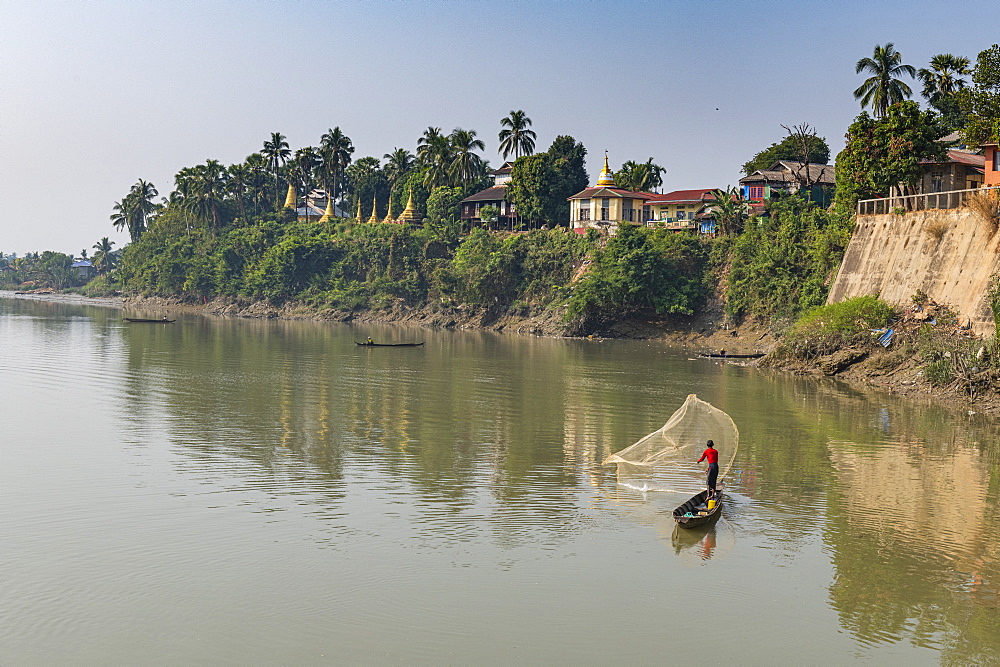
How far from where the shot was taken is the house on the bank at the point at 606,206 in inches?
3789

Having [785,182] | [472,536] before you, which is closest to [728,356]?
[785,182]

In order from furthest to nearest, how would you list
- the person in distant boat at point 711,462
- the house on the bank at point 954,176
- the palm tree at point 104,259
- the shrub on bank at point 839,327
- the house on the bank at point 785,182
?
the palm tree at point 104,259 → the house on the bank at point 785,182 → the house on the bank at point 954,176 → the shrub on bank at point 839,327 → the person in distant boat at point 711,462

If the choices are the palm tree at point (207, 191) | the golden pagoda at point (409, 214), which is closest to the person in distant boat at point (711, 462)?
the golden pagoda at point (409, 214)

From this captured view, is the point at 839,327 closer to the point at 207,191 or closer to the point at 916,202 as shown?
the point at 916,202

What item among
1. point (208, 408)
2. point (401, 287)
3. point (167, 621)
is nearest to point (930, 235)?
point (208, 408)

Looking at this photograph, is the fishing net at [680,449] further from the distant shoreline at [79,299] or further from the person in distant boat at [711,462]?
the distant shoreline at [79,299]

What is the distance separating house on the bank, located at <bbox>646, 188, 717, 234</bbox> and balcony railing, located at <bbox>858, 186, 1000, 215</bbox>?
25278 mm

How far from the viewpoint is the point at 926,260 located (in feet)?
172

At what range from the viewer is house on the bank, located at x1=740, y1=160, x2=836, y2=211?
8275cm

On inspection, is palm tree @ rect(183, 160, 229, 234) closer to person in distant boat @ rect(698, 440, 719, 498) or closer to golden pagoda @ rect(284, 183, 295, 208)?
golden pagoda @ rect(284, 183, 295, 208)

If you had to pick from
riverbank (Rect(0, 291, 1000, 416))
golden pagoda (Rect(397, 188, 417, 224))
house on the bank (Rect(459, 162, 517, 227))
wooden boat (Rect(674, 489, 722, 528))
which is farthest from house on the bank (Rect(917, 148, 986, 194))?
golden pagoda (Rect(397, 188, 417, 224))

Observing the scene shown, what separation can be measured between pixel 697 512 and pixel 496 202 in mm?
87978

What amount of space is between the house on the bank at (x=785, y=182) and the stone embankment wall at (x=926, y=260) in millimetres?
21694

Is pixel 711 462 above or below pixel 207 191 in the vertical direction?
below
